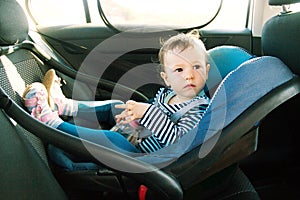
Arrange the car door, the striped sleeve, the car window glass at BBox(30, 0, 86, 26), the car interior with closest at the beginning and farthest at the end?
1. the car interior
2. the striped sleeve
3. the car door
4. the car window glass at BBox(30, 0, 86, 26)

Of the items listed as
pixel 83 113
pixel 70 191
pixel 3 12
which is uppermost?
pixel 3 12

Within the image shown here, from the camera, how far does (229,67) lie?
1.39m

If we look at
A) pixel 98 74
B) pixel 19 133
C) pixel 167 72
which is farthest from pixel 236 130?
pixel 98 74

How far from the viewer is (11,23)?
1.28 m

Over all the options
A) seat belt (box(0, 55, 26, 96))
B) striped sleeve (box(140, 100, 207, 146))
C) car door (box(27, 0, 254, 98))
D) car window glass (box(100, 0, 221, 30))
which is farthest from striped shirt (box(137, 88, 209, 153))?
car window glass (box(100, 0, 221, 30))

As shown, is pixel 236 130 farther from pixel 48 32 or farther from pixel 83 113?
pixel 48 32

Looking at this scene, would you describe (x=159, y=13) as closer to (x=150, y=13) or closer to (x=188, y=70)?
(x=150, y=13)

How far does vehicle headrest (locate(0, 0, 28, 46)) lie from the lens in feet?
4.12

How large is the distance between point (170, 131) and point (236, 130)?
260mm

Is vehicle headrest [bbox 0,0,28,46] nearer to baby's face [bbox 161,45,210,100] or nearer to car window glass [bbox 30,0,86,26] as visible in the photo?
baby's face [bbox 161,45,210,100]

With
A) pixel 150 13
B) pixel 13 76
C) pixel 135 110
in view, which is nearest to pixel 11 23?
pixel 13 76

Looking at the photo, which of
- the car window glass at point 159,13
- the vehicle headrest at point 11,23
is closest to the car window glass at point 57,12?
the car window glass at point 159,13

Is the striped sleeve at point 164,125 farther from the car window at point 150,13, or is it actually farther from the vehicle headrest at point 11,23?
the car window at point 150,13

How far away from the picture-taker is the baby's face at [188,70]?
1288 millimetres
